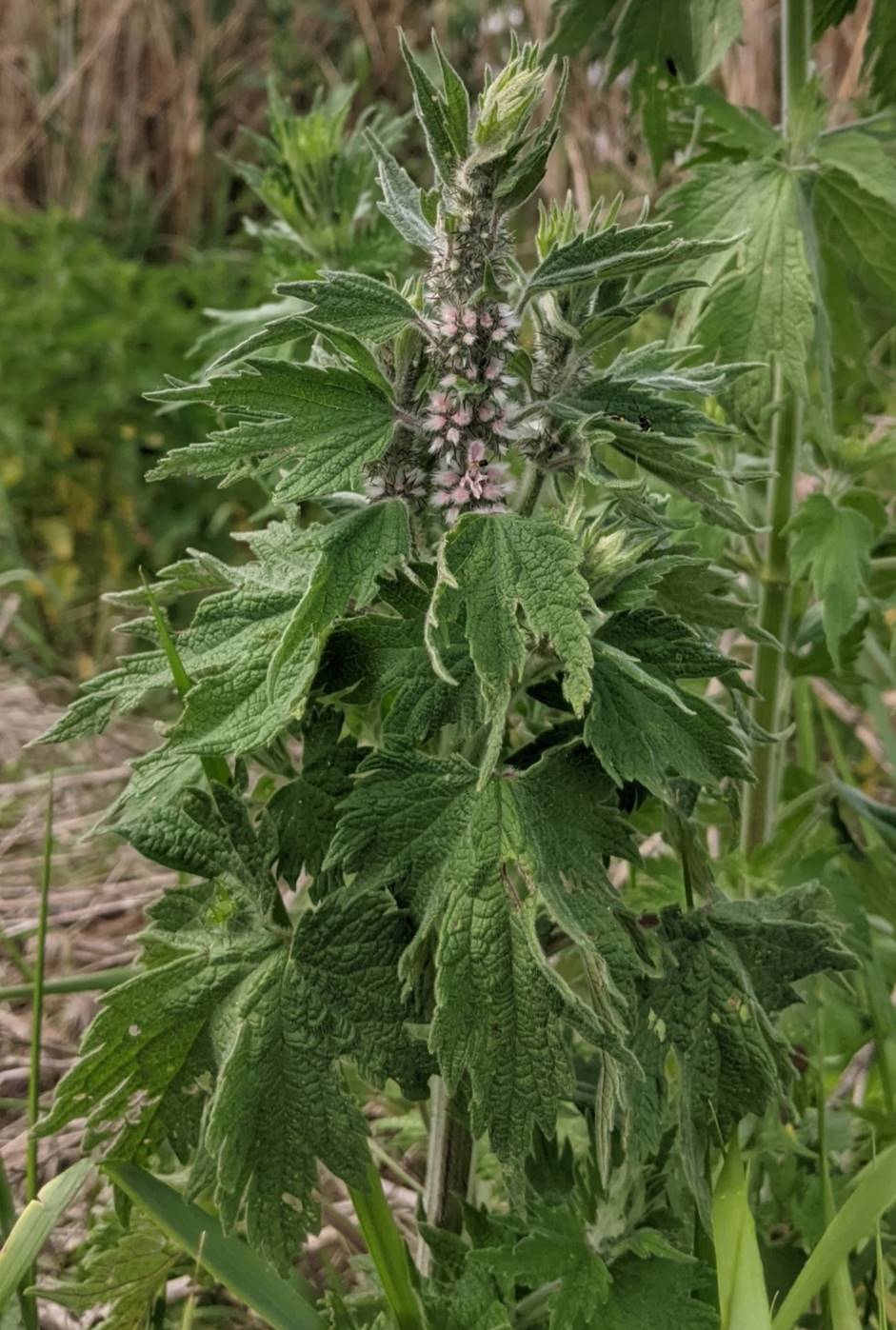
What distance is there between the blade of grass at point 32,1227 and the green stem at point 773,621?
2.64ft

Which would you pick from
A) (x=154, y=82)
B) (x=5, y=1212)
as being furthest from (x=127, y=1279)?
(x=154, y=82)

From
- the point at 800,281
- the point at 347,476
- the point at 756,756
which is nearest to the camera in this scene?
the point at 347,476

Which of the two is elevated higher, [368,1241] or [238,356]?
[238,356]

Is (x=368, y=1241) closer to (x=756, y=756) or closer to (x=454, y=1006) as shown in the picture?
(x=454, y=1006)

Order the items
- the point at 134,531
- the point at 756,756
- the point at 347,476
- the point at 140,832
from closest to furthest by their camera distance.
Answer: the point at 347,476 → the point at 140,832 → the point at 756,756 → the point at 134,531

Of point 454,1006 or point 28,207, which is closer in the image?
point 454,1006

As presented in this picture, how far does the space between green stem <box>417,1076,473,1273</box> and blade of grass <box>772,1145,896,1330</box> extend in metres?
0.28

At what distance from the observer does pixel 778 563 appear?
152 centimetres

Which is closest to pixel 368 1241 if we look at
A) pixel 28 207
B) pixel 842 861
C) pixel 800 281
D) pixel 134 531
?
pixel 842 861

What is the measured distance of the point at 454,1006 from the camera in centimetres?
83

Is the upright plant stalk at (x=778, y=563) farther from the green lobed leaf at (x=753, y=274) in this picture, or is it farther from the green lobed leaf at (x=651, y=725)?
the green lobed leaf at (x=651, y=725)

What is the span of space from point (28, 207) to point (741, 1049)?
4.29 m

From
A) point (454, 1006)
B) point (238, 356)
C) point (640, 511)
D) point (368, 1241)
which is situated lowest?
point (368, 1241)

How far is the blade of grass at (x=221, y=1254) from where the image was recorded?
0.94 meters
